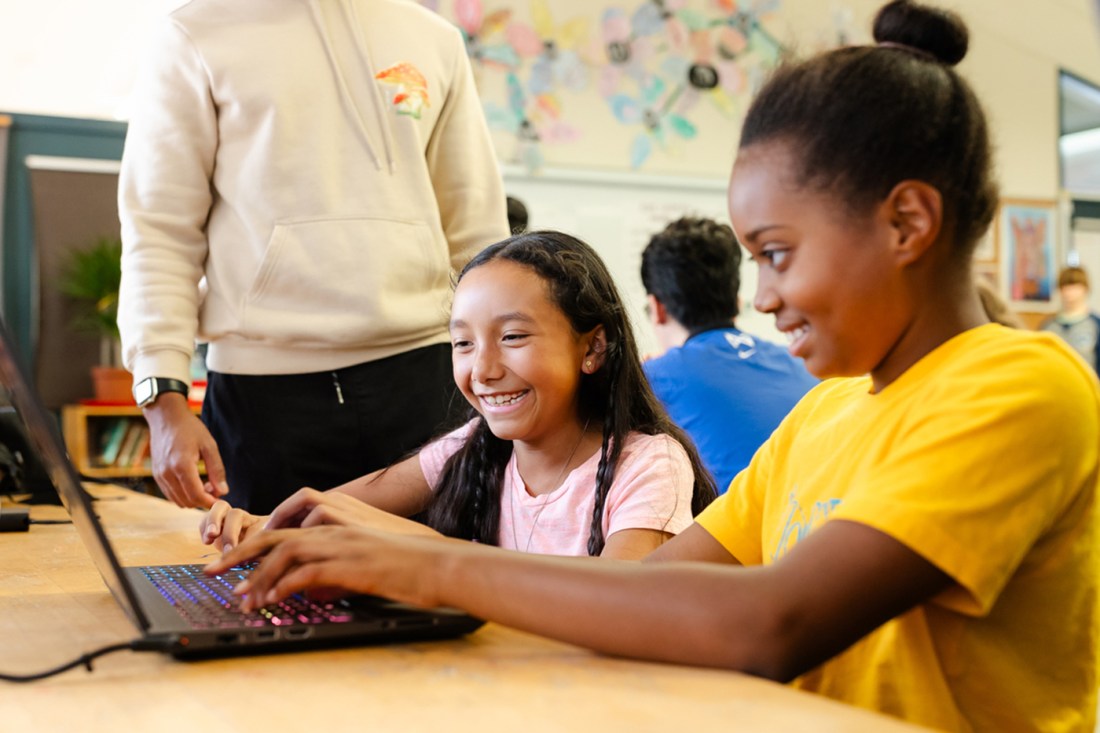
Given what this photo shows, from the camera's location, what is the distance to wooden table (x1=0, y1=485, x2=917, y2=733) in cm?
57

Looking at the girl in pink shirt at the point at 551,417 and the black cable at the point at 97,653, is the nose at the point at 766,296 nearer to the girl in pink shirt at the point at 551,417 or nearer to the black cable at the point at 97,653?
the black cable at the point at 97,653

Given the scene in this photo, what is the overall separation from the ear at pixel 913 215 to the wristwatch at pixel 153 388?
3.95ft

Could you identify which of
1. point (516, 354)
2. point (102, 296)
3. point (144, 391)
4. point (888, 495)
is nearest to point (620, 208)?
point (102, 296)

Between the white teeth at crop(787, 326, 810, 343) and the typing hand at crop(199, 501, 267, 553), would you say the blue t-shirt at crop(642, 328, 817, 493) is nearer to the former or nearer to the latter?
A: the typing hand at crop(199, 501, 267, 553)

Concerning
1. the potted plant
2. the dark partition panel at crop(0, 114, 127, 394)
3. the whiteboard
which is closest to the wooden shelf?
the potted plant

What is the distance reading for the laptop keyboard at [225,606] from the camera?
767 mm

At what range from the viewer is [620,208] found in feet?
16.6

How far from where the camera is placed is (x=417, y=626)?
759mm

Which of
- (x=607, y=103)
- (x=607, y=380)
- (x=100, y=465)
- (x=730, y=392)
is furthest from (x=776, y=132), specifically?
(x=607, y=103)

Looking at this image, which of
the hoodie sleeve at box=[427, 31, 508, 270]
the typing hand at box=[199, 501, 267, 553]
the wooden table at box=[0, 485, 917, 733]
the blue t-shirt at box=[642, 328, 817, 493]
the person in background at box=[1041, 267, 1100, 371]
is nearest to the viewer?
the wooden table at box=[0, 485, 917, 733]

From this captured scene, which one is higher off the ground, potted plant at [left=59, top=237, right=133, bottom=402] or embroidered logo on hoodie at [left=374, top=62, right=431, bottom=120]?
embroidered logo on hoodie at [left=374, top=62, right=431, bottom=120]

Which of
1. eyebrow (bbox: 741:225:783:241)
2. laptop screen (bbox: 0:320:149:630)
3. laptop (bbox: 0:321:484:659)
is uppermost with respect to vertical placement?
eyebrow (bbox: 741:225:783:241)

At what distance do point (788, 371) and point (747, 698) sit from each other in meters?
1.79

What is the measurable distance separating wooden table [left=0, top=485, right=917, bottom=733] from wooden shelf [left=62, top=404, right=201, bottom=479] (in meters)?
3.38
